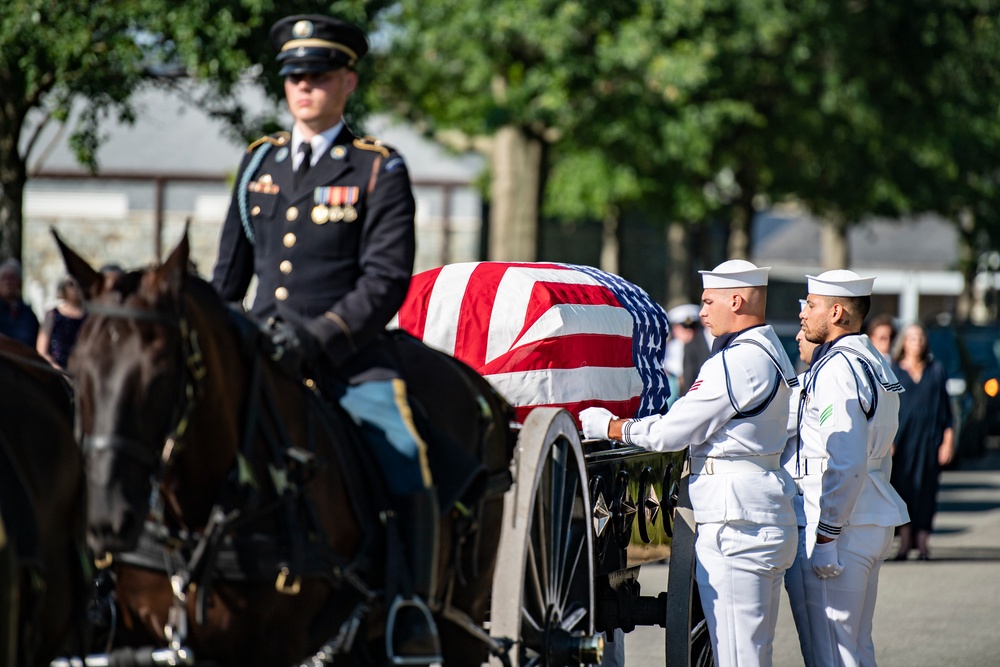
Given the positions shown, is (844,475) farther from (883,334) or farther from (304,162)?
(883,334)

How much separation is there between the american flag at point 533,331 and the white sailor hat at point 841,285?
0.95m

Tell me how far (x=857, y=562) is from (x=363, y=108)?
913cm

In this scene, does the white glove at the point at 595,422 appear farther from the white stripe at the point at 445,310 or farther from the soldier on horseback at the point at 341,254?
the soldier on horseback at the point at 341,254

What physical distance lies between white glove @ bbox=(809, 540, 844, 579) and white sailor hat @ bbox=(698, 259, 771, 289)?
1234 mm

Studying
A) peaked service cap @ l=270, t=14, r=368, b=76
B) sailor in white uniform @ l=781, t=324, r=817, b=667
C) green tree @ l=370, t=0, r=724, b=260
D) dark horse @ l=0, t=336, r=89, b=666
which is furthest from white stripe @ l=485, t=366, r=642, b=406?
green tree @ l=370, t=0, r=724, b=260

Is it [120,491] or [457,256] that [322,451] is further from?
[457,256]

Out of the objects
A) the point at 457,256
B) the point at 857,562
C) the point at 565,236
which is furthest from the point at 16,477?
the point at 565,236

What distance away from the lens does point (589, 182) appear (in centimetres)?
2742

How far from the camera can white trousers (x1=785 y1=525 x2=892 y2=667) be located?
6.32 m

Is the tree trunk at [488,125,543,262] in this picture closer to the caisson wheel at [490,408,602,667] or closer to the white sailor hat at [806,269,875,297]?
the white sailor hat at [806,269,875,297]

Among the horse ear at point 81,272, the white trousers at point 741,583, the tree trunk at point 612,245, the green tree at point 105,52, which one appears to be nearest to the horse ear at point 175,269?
the horse ear at point 81,272

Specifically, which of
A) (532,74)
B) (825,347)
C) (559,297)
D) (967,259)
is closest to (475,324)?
(559,297)

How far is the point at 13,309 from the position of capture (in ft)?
38.3

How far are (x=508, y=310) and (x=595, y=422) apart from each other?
0.76 m
